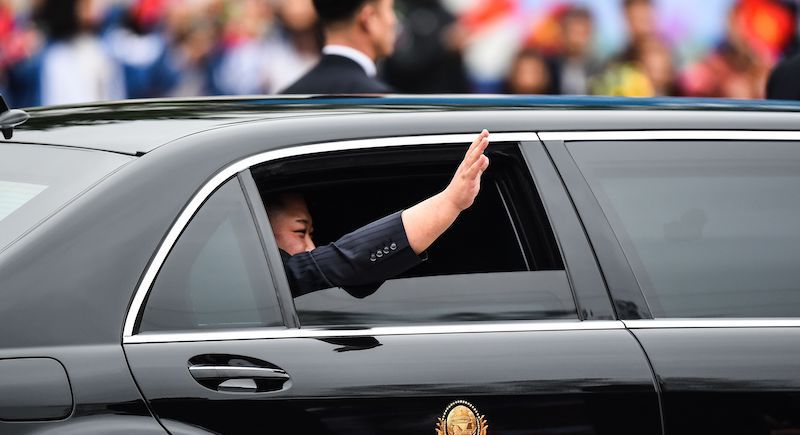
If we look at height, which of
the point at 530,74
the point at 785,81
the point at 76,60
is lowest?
the point at 785,81

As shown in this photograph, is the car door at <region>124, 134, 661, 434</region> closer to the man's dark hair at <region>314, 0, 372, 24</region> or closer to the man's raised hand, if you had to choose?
the man's raised hand

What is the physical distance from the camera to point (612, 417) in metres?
2.85

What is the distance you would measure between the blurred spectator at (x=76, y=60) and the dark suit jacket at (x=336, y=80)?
5254 mm

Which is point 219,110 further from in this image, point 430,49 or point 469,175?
point 430,49

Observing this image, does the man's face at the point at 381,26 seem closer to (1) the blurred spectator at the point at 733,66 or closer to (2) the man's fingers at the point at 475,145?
(2) the man's fingers at the point at 475,145

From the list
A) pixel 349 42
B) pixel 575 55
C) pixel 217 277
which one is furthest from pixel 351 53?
pixel 575 55

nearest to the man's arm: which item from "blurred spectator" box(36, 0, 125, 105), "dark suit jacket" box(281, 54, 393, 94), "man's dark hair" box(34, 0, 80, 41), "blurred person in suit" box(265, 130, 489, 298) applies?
"blurred person in suit" box(265, 130, 489, 298)

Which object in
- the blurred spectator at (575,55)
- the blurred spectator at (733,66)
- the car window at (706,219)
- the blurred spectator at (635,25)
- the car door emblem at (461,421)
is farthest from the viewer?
the blurred spectator at (733,66)

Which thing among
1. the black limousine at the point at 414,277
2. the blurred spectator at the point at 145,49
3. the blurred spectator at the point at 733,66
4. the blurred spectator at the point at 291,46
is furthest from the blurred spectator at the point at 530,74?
the black limousine at the point at 414,277

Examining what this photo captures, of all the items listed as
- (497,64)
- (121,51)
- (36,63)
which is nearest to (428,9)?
(497,64)

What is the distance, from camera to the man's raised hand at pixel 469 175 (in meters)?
2.95

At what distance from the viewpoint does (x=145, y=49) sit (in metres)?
10.6

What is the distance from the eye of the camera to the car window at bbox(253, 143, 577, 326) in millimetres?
2900

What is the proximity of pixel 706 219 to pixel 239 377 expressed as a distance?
1.18m
